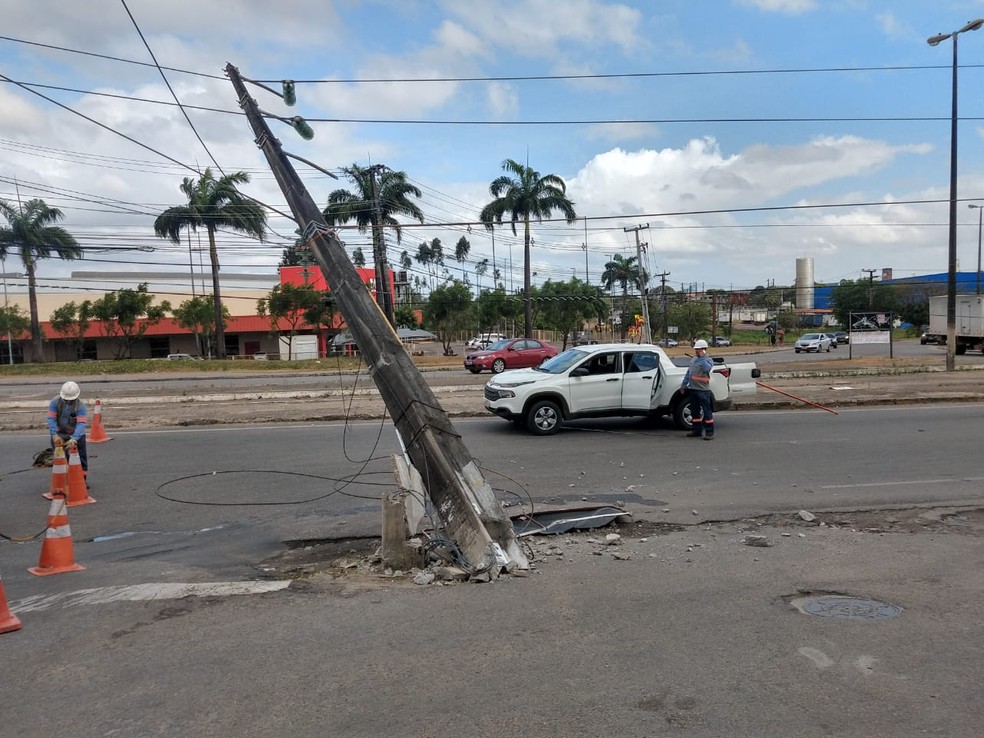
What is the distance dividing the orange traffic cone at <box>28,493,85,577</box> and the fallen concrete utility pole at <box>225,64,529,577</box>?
9.17ft

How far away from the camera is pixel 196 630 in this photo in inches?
194

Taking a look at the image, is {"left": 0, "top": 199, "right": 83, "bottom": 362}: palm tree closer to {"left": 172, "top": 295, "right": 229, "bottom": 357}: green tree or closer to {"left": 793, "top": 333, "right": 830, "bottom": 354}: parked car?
{"left": 172, "top": 295, "right": 229, "bottom": 357}: green tree

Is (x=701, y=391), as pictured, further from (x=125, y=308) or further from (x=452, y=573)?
(x=125, y=308)

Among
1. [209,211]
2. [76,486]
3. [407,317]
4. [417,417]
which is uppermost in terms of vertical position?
[209,211]

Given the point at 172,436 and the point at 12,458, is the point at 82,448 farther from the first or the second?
the point at 172,436

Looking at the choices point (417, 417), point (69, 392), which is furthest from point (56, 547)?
point (69, 392)

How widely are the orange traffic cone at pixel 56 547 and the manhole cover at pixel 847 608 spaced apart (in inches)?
225

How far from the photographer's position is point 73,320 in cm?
5269

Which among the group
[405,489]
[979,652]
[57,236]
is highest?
[57,236]

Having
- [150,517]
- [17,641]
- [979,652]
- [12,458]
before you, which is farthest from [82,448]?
[979,652]

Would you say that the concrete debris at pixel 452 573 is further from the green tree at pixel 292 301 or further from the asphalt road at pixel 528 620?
the green tree at pixel 292 301

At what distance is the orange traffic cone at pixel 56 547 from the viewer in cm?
621

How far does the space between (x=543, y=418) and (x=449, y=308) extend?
45867mm

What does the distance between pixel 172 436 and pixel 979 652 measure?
12.9m
